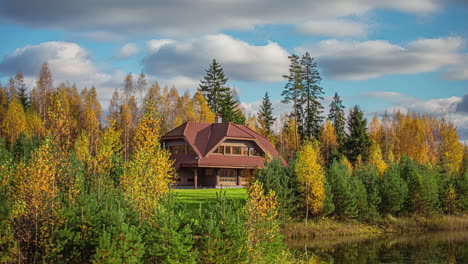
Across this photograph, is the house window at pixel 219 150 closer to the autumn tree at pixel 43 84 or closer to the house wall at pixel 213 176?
the house wall at pixel 213 176

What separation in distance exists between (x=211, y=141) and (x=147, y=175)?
30.7 meters

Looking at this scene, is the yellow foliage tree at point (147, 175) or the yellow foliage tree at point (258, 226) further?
the yellow foliage tree at point (258, 226)

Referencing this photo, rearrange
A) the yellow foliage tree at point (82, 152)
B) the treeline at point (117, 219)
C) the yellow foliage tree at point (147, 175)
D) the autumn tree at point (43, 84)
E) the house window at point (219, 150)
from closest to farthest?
the treeline at point (117, 219) → the yellow foliage tree at point (147, 175) → the yellow foliage tree at point (82, 152) → the house window at point (219, 150) → the autumn tree at point (43, 84)

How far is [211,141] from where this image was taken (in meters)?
46.2

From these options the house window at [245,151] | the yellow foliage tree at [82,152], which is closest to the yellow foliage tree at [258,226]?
the yellow foliage tree at [82,152]

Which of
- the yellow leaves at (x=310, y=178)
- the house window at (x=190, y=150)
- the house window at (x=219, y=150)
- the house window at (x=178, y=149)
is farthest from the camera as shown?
the house window at (x=178, y=149)

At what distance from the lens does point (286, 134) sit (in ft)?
245

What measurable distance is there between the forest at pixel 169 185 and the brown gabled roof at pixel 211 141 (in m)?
5.83

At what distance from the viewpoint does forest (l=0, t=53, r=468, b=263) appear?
45.4 feet

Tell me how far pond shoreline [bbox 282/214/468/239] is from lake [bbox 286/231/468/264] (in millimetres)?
792

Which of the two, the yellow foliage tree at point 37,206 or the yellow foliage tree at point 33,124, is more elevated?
the yellow foliage tree at point 33,124

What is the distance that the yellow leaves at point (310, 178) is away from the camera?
3194cm

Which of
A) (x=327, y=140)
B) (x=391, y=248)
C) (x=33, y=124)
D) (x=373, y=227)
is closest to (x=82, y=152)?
(x=391, y=248)

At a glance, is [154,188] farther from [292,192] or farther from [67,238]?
[292,192]
